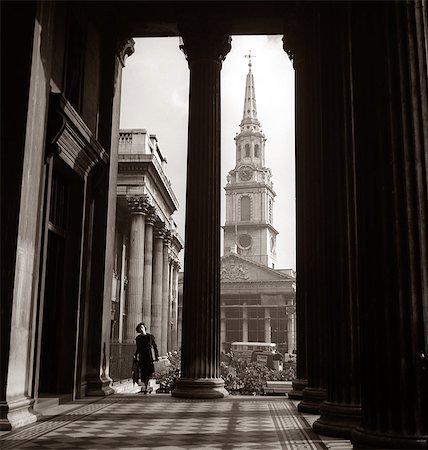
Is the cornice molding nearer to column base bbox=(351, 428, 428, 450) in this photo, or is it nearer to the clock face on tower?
column base bbox=(351, 428, 428, 450)

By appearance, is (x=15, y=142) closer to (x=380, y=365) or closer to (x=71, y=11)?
(x=71, y=11)

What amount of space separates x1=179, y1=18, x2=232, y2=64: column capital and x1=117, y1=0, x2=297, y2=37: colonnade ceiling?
11 cm

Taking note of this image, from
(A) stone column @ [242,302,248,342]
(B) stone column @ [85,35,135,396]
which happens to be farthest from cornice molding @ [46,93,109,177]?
(A) stone column @ [242,302,248,342]

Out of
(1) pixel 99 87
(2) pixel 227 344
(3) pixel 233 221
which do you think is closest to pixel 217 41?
(1) pixel 99 87

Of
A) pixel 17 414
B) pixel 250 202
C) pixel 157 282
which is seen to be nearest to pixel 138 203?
pixel 157 282

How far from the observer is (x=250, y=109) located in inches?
4008

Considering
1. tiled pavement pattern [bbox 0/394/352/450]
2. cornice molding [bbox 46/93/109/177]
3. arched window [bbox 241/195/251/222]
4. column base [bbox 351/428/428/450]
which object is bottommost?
tiled pavement pattern [bbox 0/394/352/450]

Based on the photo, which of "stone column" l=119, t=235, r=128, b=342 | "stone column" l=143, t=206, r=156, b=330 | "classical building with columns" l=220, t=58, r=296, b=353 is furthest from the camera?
"classical building with columns" l=220, t=58, r=296, b=353

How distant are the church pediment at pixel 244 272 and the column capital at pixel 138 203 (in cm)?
5614

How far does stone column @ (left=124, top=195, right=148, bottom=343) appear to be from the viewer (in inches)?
938

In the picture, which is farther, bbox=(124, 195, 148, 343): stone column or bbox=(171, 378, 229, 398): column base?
bbox=(124, 195, 148, 343): stone column

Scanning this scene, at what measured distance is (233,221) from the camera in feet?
323

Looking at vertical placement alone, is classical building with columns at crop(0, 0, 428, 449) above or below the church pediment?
below

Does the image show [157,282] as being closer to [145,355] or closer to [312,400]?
[145,355]
